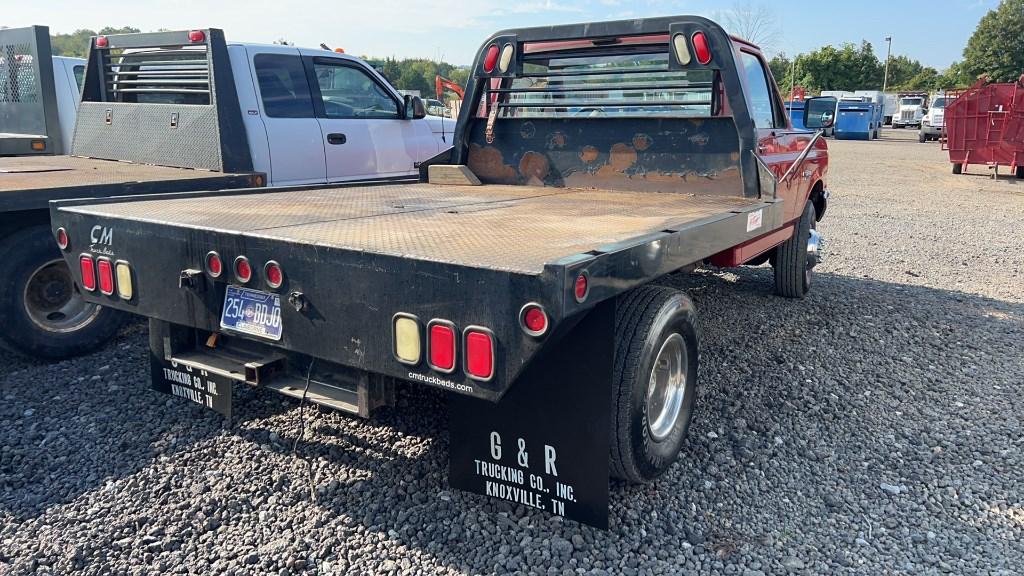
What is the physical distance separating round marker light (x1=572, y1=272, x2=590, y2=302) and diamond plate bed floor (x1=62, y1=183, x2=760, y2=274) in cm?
11

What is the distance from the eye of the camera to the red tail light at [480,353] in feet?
7.32

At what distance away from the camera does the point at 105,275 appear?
3.19 m

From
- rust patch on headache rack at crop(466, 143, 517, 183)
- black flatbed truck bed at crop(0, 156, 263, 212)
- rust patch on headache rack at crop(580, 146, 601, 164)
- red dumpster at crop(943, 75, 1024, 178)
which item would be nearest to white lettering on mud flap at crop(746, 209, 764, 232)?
rust patch on headache rack at crop(580, 146, 601, 164)

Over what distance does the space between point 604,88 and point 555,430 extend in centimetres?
278

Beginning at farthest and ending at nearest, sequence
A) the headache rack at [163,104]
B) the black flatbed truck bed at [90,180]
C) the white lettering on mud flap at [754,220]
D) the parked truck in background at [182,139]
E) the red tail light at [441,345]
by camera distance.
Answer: the headache rack at [163,104]
the parked truck in background at [182,139]
the black flatbed truck bed at [90,180]
the white lettering on mud flap at [754,220]
the red tail light at [441,345]

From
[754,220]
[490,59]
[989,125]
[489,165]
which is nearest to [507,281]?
[754,220]

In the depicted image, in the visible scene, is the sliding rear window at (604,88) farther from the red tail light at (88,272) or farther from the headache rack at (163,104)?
the red tail light at (88,272)

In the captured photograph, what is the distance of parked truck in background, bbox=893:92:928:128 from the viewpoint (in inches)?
1928

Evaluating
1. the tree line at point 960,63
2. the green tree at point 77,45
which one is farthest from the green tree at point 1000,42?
the green tree at point 77,45

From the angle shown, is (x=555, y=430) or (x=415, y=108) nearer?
(x=555, y=430)

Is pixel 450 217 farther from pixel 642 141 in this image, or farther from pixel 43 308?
pixel 43 308

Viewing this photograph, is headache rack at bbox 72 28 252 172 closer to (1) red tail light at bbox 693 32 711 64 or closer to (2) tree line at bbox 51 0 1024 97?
(1) red tail light at bbox 693 32 711 64

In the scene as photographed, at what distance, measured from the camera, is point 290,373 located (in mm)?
3105

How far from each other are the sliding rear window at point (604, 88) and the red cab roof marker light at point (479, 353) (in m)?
2.84
